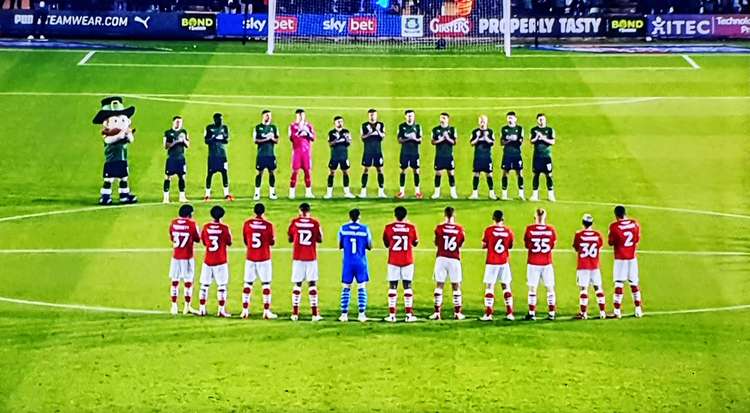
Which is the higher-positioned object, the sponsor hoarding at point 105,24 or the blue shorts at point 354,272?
the sponsor hoarding at point 105,24

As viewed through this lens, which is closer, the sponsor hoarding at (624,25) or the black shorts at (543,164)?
the black shorts at (543,164)

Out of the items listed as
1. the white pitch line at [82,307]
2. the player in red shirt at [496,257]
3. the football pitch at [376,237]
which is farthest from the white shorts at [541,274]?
the white pitch line at [82,307]

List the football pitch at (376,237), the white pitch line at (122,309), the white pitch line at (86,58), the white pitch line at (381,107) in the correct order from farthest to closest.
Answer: the white pitch line at (86,58) < the white pitch line at (381,107) < the white pitch line at (122,309) < the football pitch at (376,237)

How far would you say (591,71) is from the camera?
41625 mm

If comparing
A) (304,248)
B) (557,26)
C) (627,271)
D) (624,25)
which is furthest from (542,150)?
(624,25)

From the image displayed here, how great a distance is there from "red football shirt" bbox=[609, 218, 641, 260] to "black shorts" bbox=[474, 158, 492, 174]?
7143mm

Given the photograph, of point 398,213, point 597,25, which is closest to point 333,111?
point 597,25

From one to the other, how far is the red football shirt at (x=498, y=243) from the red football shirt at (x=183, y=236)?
13.5 feet

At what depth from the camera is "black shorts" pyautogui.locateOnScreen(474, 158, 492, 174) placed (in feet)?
97.7

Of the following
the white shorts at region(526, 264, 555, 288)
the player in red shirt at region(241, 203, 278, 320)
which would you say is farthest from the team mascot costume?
the white shorts at region(526, 264, 555, 288)

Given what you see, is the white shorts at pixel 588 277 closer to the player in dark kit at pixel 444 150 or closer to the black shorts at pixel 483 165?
the player in dark kit at pixel 444 150

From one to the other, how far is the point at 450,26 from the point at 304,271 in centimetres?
1493

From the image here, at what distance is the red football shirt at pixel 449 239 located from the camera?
73.5ft

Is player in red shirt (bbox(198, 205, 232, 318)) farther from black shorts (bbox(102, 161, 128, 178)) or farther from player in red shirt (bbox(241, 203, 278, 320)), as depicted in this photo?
black shorts (bbox(102, 161, 128, 178))
